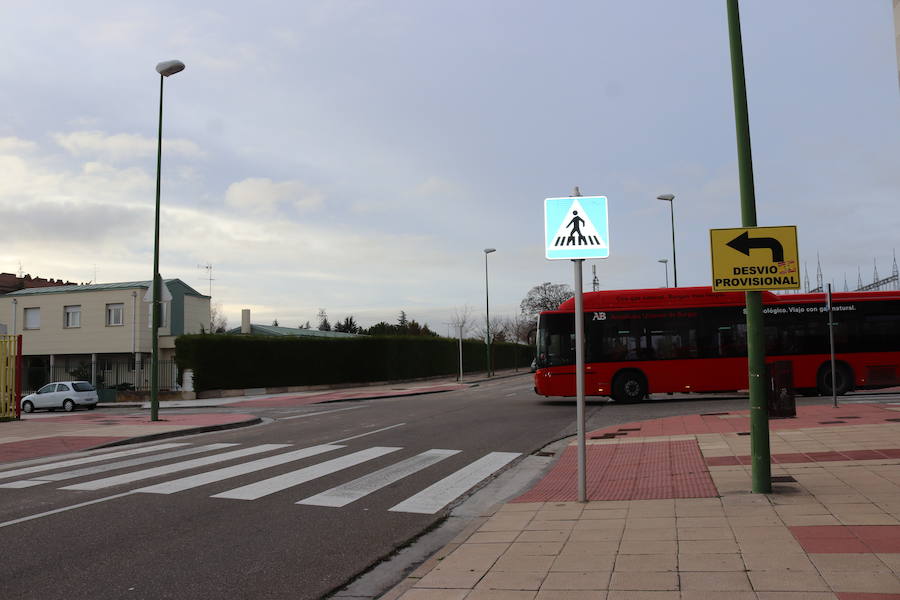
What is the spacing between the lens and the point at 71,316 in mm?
46750

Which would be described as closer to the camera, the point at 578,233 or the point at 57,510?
the point at 578,233

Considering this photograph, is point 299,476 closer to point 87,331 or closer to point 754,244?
point 754,244

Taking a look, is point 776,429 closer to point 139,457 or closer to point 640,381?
point 640,381

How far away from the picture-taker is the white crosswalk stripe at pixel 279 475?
852cm

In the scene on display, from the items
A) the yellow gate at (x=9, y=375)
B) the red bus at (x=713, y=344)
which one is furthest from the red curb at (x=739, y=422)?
the yellow gate at (x=9, y=375)

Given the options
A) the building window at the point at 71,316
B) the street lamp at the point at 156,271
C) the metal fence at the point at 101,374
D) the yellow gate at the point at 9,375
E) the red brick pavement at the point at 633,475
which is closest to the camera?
the red brick pavement at the point at 633,475

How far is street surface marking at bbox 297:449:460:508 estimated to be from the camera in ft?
27.1

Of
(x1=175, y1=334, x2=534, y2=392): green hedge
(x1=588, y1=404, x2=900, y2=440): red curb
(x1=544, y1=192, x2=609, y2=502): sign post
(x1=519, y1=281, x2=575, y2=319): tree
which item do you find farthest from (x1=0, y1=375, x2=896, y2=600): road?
(x1=519, y1=281, x2=575, y2=319): tree

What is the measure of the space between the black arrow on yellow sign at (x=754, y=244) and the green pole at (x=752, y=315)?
0.20m

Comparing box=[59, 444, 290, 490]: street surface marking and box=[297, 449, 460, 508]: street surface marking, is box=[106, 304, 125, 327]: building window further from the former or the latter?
box=[297, 449, 460, 508]: street surface marking

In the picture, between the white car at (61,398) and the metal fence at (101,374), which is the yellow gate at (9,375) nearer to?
the white car at (61,398)

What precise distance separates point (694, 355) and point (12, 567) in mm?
18700

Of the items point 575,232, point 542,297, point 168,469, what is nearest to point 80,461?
point 168,469

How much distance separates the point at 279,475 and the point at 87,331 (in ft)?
137
